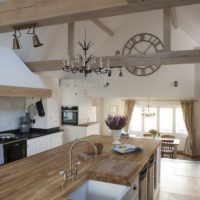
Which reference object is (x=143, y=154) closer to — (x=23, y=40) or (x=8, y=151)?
(x=8, y=151)

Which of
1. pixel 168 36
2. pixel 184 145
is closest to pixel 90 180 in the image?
pixel 168 36

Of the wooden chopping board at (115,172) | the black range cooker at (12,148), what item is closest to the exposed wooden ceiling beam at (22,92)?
the black range cooker at (12,148)

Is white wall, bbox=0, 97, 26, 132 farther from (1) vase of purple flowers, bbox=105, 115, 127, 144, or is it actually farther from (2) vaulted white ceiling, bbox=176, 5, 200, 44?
(2) vaulted white ceiling, bbox=176, 5, 200, 44

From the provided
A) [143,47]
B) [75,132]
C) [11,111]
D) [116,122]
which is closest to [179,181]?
[116,122]

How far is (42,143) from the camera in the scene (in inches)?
203

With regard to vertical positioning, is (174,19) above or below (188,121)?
above

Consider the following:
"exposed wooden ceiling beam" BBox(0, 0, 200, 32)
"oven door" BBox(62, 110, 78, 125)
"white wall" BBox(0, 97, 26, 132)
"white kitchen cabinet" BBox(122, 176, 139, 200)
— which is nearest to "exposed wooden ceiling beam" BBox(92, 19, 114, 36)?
"oven door" BBox(62, 110, 78, 125)

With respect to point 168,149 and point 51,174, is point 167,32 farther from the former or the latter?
point 168,149

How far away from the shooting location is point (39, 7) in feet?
8.55

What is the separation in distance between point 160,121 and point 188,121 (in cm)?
120

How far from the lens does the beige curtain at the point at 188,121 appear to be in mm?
9656

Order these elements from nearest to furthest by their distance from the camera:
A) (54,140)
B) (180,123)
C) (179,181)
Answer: (179,181), (54,140), (180,123)

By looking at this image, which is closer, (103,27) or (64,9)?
(64,9)

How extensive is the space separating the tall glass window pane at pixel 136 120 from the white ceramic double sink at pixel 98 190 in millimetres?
8491
